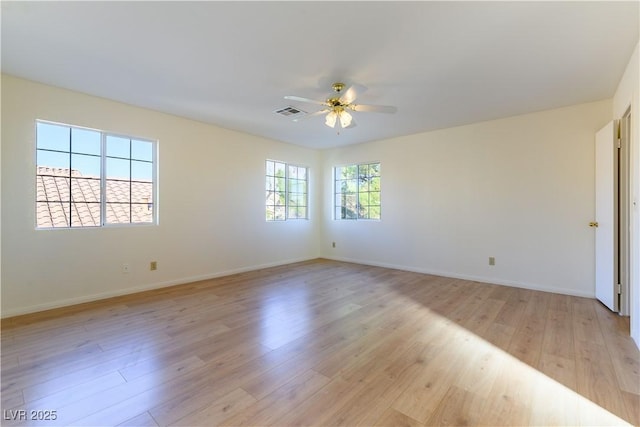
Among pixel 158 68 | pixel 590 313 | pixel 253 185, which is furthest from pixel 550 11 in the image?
pixel 253 185

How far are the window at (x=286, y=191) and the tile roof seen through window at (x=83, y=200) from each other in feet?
7.09

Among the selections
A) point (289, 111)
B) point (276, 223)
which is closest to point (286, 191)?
point (276, 223)

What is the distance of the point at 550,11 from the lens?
197cm

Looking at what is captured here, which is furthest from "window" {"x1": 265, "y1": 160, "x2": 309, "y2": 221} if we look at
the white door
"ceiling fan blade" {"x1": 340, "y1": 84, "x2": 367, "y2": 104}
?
the white door

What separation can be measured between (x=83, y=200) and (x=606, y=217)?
6237mm

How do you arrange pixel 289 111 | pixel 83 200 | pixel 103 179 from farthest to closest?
pixel 289 111, pixel 103 179, pixel 83 200

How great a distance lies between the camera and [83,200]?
3502 mm

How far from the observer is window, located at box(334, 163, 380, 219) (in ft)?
19.0

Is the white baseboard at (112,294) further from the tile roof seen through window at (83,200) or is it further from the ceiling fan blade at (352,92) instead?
the ceiling fan blade at (352,92)

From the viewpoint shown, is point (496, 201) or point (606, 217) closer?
point (606, 217)

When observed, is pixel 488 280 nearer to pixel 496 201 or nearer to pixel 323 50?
pixel 496 201

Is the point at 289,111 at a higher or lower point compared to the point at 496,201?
higher

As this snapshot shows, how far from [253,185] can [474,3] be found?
4.18 meters

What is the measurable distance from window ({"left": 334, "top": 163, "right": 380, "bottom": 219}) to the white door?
3.19m
